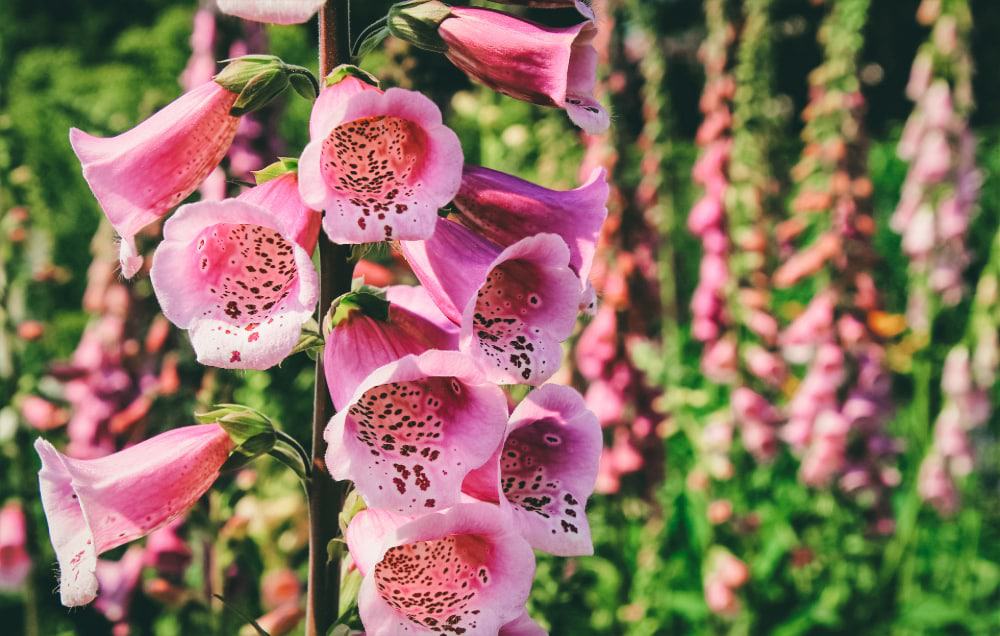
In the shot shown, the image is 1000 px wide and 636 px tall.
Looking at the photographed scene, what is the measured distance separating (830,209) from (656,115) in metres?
0.65

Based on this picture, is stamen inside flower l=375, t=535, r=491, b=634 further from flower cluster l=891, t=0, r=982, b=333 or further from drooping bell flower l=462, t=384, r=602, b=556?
flower cluster l=891, t=0, r=982, b=333

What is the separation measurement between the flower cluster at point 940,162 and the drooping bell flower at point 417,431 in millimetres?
2384

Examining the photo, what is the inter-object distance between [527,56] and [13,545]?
1.75 m

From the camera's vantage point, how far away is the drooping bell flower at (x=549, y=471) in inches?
35.3

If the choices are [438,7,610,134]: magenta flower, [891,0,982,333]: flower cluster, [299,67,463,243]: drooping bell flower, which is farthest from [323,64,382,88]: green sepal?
[891,0,982,333]: flower cluster

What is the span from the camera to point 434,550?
914mm

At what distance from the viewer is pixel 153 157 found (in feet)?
2.99

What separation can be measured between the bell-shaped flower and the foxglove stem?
0.14 metres

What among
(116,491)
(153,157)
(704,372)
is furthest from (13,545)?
(704,372)

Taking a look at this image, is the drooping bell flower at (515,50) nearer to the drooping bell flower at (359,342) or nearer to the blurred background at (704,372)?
the drooping bell flower at (359,342)

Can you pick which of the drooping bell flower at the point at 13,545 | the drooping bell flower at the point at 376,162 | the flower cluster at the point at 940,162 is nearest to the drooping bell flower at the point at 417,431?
the drooping bell flower at the point at 376,162

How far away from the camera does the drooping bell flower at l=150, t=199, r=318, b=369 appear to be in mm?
807

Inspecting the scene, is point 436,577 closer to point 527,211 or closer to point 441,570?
point 441,570

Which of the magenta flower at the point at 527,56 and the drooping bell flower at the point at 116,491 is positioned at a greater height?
the magenta flower at the point at 527,56
